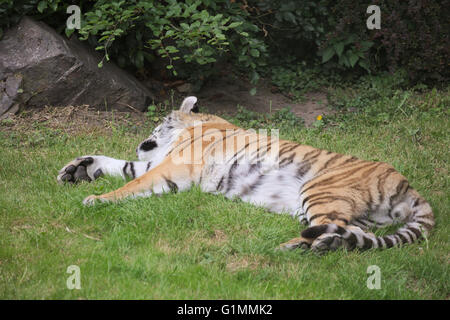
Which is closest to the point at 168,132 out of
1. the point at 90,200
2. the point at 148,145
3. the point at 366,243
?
the point at 148,145

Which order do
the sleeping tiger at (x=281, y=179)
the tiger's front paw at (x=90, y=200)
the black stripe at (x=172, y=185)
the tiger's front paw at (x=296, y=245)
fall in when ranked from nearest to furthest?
the tiger's front paw at (x=296, y=245)
the sleeping tiger at (x=281, y=179)
the tiger's front paw at (x=90, y=200)
the black stripe at (x=172, y=185)

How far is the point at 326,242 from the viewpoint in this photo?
138 inches

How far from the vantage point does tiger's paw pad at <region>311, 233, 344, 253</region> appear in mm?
3484

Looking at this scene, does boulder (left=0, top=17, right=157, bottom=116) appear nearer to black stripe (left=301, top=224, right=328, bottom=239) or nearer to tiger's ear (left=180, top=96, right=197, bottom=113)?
tiger's ear (left=180, top=96, right=197, bottom=113)

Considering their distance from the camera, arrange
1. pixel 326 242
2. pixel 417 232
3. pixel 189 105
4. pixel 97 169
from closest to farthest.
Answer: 1. pixel 326 242
2. pixel 417 232
3. pixel 97 169
4. pixel 189 105

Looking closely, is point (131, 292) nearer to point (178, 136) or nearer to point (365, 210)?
point (365, 210)

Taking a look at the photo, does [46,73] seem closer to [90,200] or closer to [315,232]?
[90,200]

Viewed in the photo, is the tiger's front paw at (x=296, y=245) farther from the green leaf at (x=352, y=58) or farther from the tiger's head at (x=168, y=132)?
the green leaf at (x=352, y=58)

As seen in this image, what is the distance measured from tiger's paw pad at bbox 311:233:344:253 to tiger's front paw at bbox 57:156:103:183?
2340 mm

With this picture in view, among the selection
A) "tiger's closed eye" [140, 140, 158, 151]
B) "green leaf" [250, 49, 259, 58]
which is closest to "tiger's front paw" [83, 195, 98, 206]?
"tiger's closed eye" [140, 140, 158, 151]

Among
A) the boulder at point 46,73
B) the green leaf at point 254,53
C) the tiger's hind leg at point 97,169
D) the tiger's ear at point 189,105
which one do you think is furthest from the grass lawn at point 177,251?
the green leaf at point 254,53

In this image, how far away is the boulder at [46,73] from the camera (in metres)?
6.29

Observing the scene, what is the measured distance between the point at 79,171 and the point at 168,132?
1004 mm

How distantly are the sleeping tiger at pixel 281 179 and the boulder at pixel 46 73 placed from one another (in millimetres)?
1640
